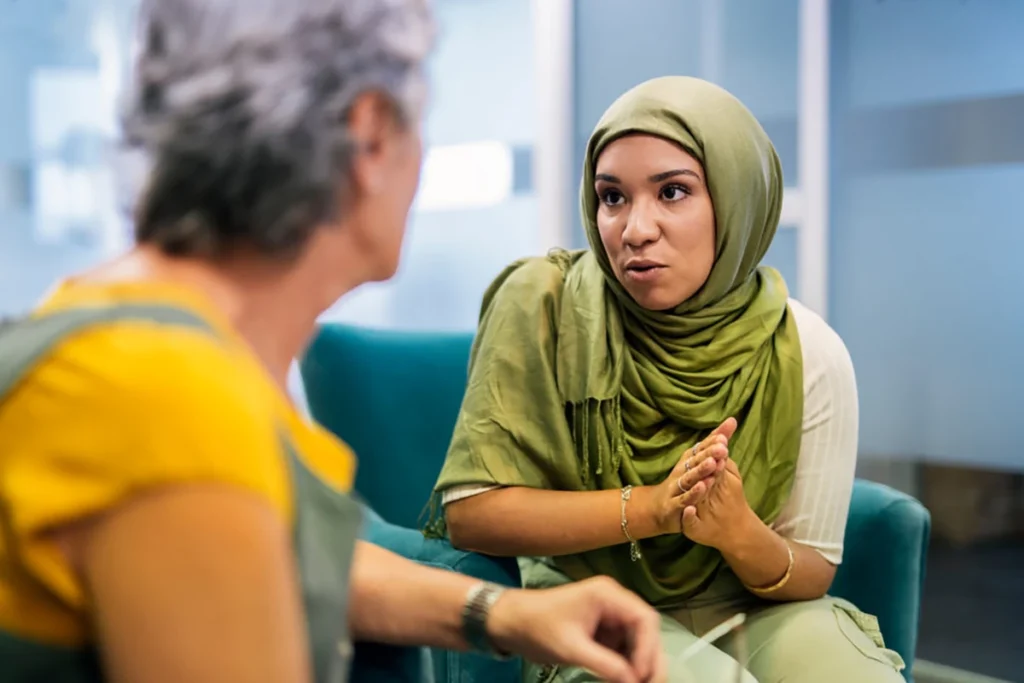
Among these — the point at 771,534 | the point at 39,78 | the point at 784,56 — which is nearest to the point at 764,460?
the point at 771,534

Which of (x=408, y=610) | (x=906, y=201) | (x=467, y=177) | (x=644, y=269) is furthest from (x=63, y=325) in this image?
(x=467, y=177)

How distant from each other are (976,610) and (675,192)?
182 centimetres

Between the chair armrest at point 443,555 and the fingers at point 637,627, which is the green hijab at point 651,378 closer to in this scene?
the chair armrest at point 443,555

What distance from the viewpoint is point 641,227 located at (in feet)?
4.73

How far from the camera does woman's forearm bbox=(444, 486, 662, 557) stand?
1.40m

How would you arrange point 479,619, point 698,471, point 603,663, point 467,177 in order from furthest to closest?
point 467,177 < point 698,471 < point 479,619 < point 603,663

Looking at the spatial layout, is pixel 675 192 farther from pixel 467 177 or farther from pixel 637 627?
pixel 467 177

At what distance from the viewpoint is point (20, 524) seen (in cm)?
55

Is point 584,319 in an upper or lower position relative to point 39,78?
lower

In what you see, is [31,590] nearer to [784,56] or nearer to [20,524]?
[20,524]

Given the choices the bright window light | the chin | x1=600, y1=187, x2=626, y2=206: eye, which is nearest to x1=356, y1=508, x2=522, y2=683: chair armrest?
the chin

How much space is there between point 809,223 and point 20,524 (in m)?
2.45

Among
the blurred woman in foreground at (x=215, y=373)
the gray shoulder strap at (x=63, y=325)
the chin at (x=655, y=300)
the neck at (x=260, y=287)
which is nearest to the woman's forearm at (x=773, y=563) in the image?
the chin at (x=655, y=300)

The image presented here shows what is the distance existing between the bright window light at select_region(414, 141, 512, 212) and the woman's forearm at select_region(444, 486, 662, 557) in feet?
8.30
